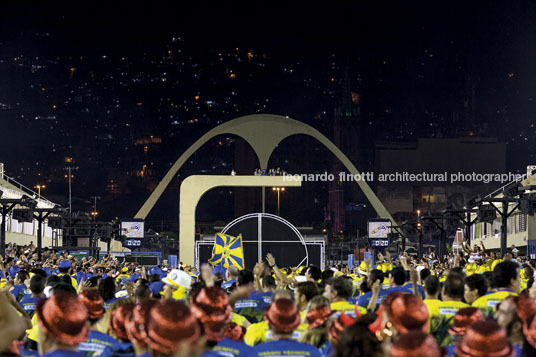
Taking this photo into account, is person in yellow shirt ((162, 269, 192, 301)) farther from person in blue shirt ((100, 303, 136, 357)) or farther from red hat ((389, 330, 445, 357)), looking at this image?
red hat ((389, 330, 445, 357))

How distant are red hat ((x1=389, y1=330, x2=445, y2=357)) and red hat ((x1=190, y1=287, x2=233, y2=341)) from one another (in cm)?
197

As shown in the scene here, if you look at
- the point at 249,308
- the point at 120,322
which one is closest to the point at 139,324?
the point at 120,322

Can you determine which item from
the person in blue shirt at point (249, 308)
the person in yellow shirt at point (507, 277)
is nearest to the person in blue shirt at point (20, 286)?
the person in blue shirt at point (249, 308)

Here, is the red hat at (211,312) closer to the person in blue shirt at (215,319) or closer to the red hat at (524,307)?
the person in blue shirt at (215,319)

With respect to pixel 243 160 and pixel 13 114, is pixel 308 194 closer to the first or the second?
pixel 243 160

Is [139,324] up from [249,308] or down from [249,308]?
up

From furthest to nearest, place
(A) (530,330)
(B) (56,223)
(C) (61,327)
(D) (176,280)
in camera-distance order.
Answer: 1. (B) (56,223)
2. (D) (176,280)
3. (A) (530,330)
4. (C) (61,327)

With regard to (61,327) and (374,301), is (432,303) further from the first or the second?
(61,327)

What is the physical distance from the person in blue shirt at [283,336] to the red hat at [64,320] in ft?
4.66

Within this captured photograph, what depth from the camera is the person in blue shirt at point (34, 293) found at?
11.8m

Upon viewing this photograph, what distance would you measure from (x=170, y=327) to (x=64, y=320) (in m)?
1.03

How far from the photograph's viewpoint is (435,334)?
907 cm

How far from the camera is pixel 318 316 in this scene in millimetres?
7793

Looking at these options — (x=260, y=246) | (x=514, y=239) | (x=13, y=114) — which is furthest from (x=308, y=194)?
(x=260, y=246)
